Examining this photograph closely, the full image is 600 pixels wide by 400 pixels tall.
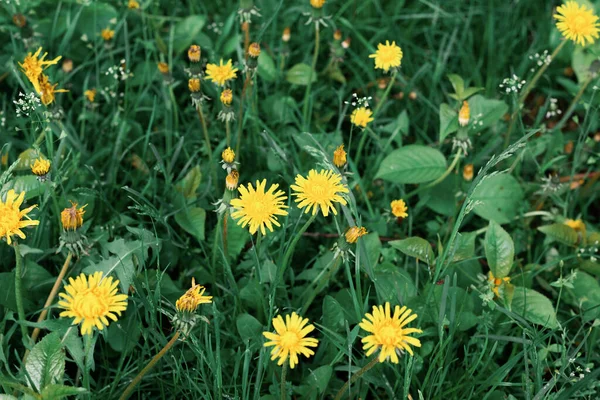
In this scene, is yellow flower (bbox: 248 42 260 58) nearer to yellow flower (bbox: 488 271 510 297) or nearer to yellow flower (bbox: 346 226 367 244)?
yellow flower (bbox: 346 226 367 244)

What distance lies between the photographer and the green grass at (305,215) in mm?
1517

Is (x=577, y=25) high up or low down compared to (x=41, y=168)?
up

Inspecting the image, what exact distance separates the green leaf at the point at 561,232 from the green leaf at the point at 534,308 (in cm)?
27

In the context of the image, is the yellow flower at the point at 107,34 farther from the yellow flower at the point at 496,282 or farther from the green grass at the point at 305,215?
the yellow flower at the point at 496,282

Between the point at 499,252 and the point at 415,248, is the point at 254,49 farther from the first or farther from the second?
the point at 499,252

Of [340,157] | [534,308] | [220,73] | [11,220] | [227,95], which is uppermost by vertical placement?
[220,73]

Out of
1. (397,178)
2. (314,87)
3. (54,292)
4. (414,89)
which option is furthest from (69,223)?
(414,89)

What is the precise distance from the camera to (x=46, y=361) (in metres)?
1.36

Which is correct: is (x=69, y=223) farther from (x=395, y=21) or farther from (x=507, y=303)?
(x=395, y=21)

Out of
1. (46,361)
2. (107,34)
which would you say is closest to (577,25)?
(107,34)

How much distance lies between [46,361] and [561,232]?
1.35 metres

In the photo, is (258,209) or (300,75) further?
(300,75)

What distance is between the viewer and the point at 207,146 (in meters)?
1.88

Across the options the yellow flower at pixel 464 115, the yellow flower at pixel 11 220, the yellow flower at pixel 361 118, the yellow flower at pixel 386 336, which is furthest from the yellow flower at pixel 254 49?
the yellow flower at pixel 386 336
